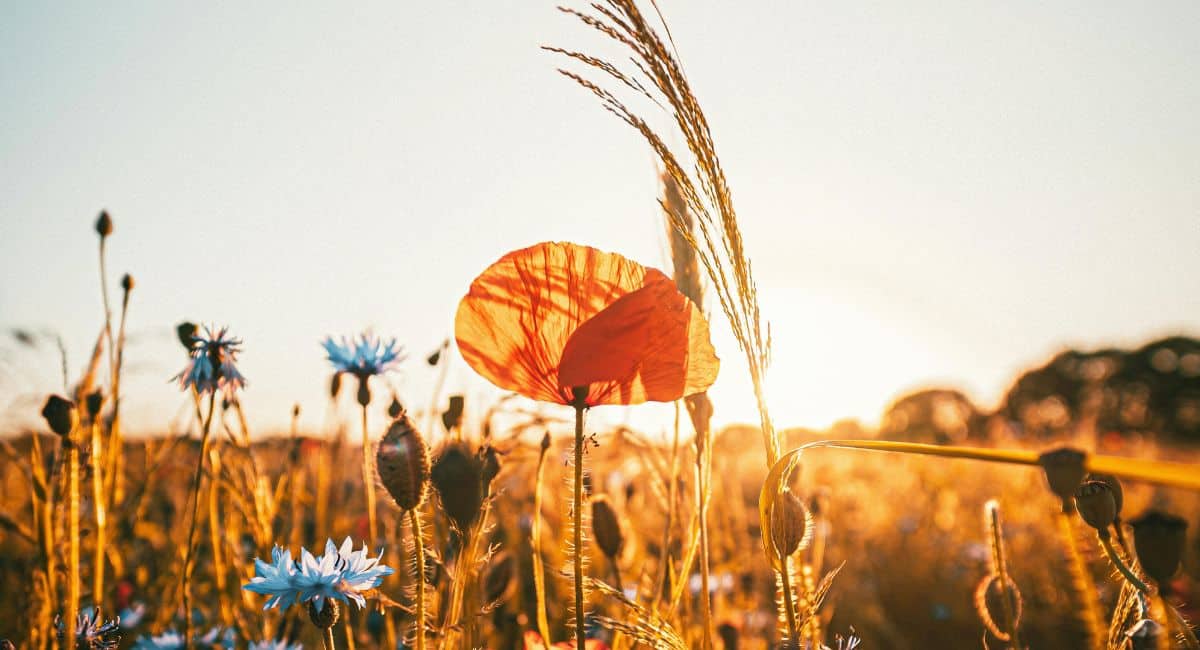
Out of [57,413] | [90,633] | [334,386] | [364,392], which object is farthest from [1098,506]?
[334,386]

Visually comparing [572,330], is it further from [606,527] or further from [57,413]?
[57,413]

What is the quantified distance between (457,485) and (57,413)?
667 millimetres

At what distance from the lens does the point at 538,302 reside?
888 millimetres

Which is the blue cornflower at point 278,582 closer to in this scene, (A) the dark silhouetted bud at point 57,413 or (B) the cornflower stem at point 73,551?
(B) the cornflower stem at point 73,551

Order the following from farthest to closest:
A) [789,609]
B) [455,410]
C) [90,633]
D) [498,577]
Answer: [498,577]
[455,410]
[90,633]
[789,609]

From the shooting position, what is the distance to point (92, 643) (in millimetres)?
976

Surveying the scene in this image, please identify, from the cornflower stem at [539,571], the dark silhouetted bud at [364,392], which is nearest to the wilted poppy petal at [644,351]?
the cornflower stem at [539,571]

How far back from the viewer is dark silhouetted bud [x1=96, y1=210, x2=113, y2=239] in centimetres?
157

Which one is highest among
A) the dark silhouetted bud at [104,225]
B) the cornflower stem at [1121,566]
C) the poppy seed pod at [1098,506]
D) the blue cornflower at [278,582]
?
the dark silhouetted bud at [104,225]

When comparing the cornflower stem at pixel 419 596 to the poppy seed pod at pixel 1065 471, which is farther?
the cornflower stem at pixel 419 596

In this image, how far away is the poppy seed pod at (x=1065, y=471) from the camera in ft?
1.26

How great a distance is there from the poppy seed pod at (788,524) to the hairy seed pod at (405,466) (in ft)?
1.36

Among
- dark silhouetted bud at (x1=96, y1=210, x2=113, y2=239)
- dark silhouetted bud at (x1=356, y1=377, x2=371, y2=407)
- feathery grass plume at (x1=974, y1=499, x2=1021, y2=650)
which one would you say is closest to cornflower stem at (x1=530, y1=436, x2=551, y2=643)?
dark silhouetted bud at (x1=356, y1=377, x2=371, y2=407)

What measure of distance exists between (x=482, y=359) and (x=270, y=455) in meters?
3.55
